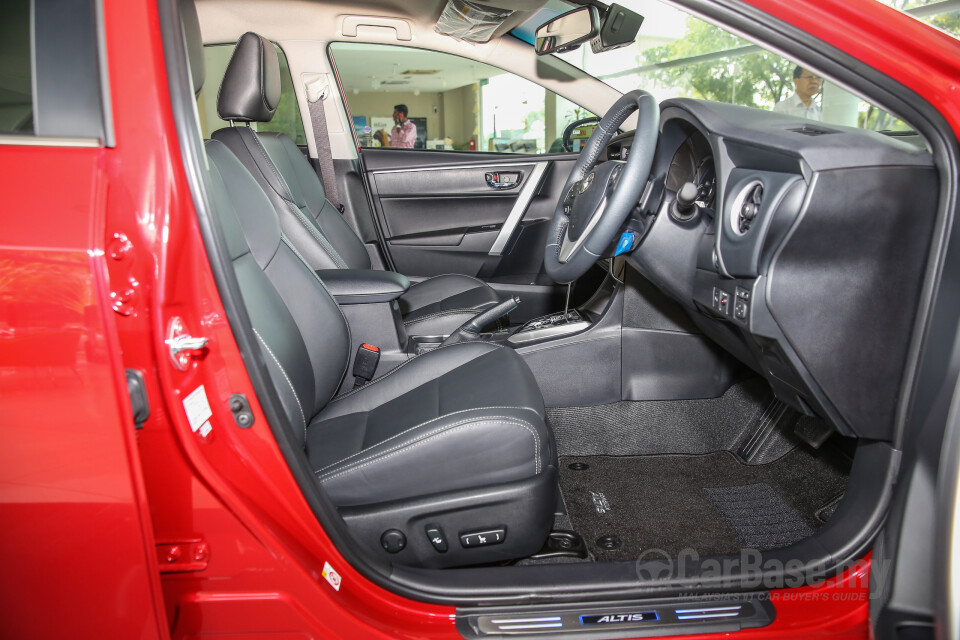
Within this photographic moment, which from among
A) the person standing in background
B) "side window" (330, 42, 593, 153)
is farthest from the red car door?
the person standing in background

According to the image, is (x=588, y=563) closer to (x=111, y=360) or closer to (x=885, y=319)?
(x=885, y=319)

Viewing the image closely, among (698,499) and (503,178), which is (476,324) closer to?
(698,499)

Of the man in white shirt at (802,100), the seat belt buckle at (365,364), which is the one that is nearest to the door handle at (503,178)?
the seat belt buckle at (365,364)

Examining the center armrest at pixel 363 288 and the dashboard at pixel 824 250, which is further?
the center armrest at pixel 363 288

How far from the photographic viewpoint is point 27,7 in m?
0.83

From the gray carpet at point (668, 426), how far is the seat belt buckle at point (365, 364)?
586mm

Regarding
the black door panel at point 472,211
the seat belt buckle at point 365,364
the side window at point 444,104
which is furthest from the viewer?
the side window at point 444,104

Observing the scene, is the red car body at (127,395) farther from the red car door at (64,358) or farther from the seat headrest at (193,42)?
the seat headrest at (193,42)

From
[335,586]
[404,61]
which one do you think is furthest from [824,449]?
[404,61]

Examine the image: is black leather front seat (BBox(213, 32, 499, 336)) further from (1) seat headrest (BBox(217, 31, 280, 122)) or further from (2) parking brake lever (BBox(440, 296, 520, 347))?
(2) parking brake lever (BBox(440, 296, 520, 347))

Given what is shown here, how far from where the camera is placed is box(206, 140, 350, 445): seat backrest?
1.17m

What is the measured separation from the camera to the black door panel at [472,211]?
312 centimetres

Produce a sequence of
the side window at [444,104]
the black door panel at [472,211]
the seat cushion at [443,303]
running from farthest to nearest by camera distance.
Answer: the side window at [444,104], the black door panel at [472,211], the seat cushion at [443,303]

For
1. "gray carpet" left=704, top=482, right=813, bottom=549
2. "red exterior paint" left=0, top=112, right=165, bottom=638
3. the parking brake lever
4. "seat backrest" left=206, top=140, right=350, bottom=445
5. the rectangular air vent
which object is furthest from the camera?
the parking brake lever
